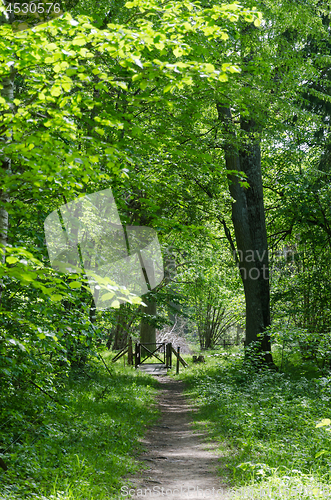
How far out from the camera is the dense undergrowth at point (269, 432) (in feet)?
14.2

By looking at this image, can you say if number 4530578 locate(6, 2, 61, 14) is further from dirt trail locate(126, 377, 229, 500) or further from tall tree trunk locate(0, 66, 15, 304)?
dirt trail locate(126, 377, 229, 500)

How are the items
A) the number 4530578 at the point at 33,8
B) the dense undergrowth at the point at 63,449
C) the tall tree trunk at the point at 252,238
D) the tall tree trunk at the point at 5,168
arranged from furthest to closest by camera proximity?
the tall tree trunk at the point at 252,238, the number 4530578 at the point at 33,8, the dense undergrowth at the point at 63,449, the tall tree trunk at the point at 5,168

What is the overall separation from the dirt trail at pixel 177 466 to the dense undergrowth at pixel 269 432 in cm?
26

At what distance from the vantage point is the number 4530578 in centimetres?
446

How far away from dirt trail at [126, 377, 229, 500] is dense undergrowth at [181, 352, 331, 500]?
256 mm

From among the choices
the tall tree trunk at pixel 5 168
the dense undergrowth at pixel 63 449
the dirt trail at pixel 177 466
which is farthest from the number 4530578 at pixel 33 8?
the dirt trail at pixel 177 466

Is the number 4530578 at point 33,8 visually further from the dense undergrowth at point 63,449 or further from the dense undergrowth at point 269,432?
the dense undergrowth at point 269,432

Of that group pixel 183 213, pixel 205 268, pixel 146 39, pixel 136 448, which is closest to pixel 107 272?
pixel 183 213

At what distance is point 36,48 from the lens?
11.3 feet

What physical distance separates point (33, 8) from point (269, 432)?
21.7 feet

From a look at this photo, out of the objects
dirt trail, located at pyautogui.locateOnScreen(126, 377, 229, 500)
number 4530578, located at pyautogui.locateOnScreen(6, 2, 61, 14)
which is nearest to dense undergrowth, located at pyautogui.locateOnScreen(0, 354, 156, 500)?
dirt trail, located at pyautogui.locateOnScreen(126, 377, 229, 500)

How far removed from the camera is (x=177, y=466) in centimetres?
600

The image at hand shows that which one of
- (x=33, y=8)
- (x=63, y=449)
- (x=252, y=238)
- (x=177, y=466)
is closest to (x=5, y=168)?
(x=33, y=8)

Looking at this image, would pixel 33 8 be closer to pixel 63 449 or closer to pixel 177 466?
pixel 63 449
